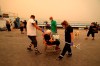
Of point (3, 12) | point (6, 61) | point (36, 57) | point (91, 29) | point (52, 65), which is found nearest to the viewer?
point (52, 65)

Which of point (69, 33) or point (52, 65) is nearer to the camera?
point (52, 65)

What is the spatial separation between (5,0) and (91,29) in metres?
17.9

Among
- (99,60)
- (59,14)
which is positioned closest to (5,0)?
(59,14)

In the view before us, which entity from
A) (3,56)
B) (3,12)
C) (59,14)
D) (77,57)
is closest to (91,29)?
(77,57)

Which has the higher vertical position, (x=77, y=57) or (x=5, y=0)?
(x=5, y=0)

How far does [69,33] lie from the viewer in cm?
887

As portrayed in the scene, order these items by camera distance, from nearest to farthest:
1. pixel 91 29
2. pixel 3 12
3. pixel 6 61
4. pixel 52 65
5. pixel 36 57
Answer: pixel 52 65 → pixel 6 61 → pixel 36 57 → pixel 91 29 → pixel 3 12

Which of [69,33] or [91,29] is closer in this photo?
[69,33]

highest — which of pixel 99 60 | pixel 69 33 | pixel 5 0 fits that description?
pixel 5 0

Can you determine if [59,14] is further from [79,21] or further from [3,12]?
[3,12]

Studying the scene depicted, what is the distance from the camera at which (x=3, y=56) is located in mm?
9641

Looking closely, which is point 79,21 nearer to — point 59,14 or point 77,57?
point 59,14

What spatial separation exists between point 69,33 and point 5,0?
76.2 ft

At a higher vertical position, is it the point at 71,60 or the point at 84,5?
the point at 84,5
